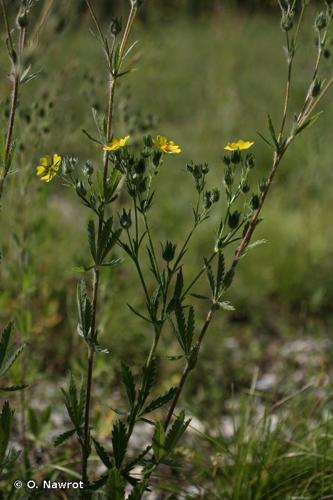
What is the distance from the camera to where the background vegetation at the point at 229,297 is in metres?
1.90

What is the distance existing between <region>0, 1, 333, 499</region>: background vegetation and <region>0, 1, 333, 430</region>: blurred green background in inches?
0.4

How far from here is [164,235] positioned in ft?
11.8

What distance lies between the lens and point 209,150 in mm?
4871

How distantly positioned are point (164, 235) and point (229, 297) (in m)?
0.54

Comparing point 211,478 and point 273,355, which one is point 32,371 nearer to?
point 211,478

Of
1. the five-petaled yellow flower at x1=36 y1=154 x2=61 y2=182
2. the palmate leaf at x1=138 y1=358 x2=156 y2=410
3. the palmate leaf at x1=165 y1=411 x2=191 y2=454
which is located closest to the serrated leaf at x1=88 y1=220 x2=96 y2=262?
the five-petaled yellow flower at x1=36 y1=154 x2=61 y2=182

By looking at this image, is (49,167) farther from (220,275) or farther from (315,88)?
(315,88)

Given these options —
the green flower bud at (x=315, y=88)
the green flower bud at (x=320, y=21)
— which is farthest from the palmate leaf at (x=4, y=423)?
the green flower bud at (x=320, y=21)

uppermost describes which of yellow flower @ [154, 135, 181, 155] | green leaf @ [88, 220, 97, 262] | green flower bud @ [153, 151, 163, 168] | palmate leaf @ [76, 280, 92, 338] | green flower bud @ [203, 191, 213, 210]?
yellow flower @ [154, 135, 181, 155]

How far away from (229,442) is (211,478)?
0.49ft

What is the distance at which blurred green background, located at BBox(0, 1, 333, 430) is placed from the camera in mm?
2055

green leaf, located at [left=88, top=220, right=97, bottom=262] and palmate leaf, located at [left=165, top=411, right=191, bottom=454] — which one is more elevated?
green leaf, located at [left=88, top=220, right=97, bottom=262]

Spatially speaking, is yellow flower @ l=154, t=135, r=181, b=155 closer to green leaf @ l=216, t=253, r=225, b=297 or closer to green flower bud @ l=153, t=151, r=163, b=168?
green flower bud @ l=153, t=151, r=163, b=168

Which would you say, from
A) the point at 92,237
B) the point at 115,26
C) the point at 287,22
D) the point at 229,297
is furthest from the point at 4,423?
the point at 229,297
